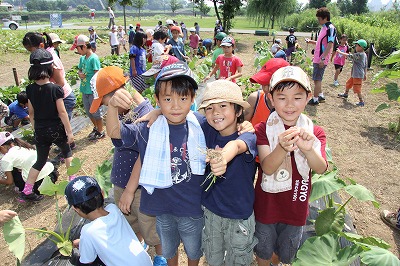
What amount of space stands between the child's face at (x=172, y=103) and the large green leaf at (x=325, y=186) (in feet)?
4.09

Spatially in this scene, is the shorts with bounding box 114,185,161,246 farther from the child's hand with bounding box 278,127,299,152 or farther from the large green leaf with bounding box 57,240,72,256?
the child's hand with bounding box 278,127,299,152

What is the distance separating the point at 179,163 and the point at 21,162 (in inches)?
108

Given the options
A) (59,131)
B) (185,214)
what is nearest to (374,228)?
(185,214)

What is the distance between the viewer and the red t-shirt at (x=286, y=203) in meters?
2.01

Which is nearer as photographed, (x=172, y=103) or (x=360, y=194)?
(x=172, y=103)

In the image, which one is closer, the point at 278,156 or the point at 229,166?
the point at 278,156

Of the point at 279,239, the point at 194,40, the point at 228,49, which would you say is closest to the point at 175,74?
the point at 279,239

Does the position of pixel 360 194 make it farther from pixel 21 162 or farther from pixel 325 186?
pixel 21 162

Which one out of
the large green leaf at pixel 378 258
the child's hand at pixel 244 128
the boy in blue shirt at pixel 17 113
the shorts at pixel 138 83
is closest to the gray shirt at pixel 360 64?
the shorts at pixel 138 83

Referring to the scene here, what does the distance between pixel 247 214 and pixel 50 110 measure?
2627mm

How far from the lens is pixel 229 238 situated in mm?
2049

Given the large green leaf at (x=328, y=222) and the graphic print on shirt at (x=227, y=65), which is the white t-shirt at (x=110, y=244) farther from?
the graphic print on shirt at (x=227, y=65)

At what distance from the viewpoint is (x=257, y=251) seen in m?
2.24

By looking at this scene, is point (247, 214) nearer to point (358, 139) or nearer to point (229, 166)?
point (229, 166)
